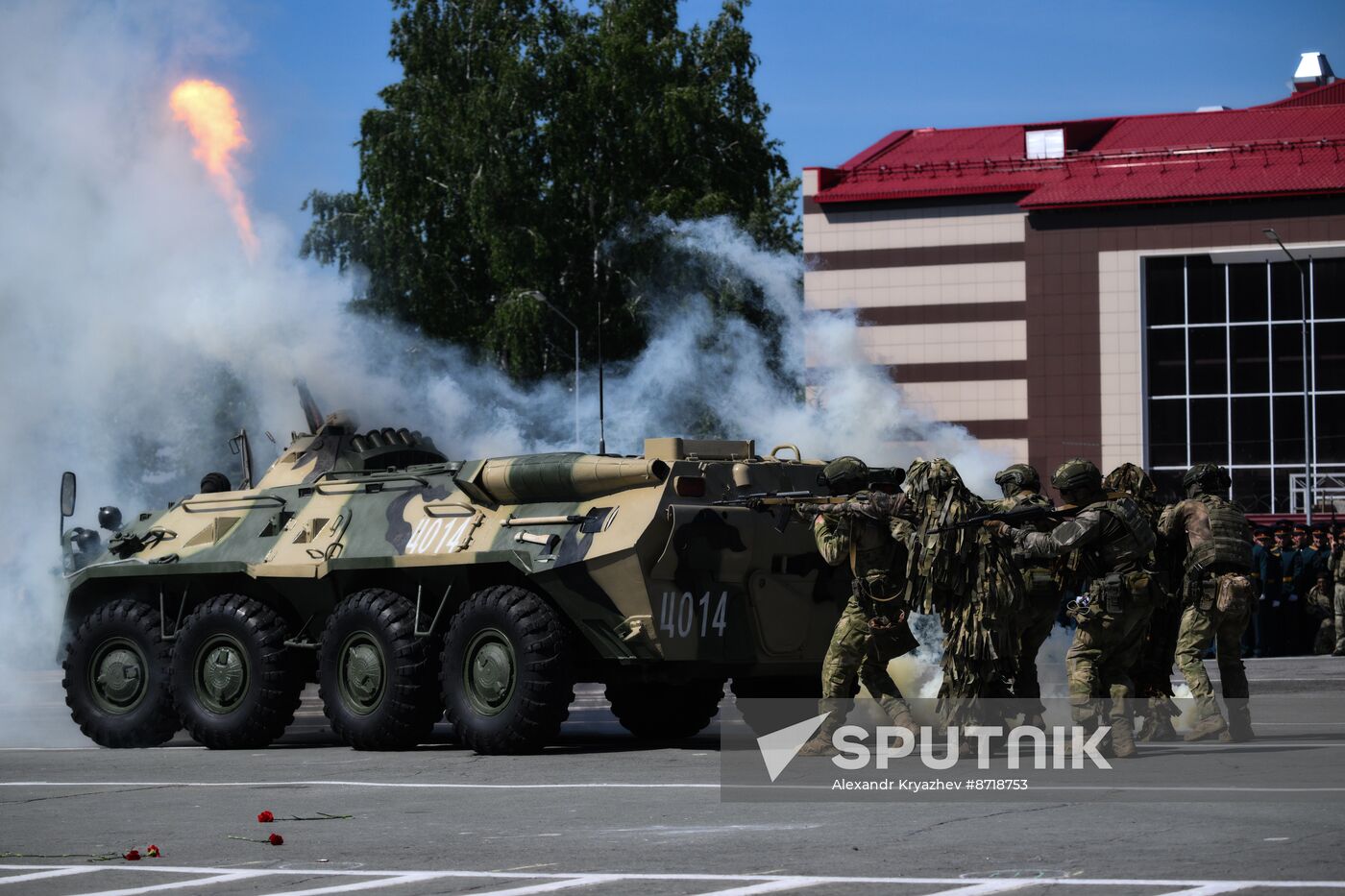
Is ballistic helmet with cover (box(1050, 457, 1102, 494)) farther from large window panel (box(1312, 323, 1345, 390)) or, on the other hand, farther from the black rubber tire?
large window panel (box(1312, 323, 1345, 390))

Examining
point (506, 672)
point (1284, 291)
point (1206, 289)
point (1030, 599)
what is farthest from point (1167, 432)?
point (506, 672)

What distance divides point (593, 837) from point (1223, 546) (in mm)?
6214

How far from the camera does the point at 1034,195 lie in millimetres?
56375

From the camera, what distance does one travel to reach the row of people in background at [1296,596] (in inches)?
950

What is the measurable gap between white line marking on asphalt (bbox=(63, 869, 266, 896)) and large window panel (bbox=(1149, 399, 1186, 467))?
50877mm

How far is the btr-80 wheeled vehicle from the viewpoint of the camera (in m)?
13.5

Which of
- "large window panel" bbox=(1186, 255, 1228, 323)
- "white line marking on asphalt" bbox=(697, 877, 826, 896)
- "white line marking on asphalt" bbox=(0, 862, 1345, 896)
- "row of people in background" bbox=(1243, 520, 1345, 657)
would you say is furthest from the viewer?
"large window panel" bbox=(1186, 255, 1228, 323)

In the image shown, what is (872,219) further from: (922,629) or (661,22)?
(922,629)

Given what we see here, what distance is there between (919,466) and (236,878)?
5.67 m

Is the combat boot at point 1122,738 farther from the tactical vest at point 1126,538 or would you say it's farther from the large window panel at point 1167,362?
the large window panel at point 1167,362

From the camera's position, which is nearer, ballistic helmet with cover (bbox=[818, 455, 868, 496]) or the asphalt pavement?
the asphalt pavement

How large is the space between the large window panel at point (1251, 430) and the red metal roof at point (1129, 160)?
6.01 m

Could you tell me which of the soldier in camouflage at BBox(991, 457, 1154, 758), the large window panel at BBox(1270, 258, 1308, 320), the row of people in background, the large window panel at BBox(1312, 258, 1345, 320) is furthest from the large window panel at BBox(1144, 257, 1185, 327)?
the soldier in camouflage at BBox(991, 457, 1154, 758)

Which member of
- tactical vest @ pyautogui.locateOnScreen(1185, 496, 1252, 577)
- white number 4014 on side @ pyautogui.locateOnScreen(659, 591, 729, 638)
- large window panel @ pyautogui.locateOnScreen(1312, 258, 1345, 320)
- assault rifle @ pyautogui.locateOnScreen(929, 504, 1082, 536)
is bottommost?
white number 4014 on side @ pyautogui.locateOnScreen(659, 591, 729, 638)
